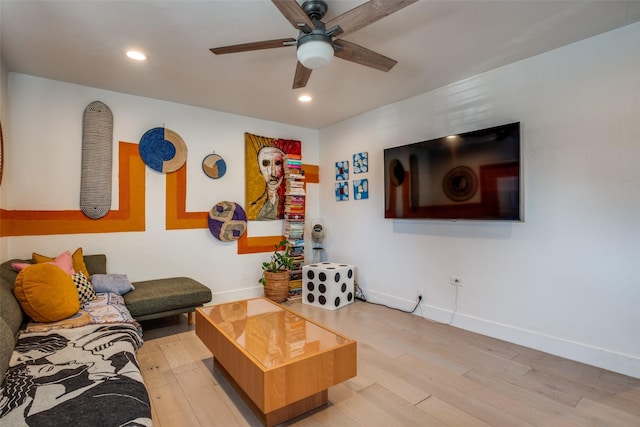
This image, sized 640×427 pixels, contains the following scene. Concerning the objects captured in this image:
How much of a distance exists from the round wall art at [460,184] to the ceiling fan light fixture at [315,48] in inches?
68.1

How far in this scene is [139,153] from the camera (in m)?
3.43

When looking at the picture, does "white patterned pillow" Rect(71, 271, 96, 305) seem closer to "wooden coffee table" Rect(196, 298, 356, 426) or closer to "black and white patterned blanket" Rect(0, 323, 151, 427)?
"black and white patterned blanket" Rect(0, 323, 151, 427)

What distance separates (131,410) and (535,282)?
294 cm

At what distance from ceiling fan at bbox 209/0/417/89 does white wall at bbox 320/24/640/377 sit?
143cm

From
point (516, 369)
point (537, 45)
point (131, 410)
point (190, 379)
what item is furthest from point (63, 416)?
point (537, 45)

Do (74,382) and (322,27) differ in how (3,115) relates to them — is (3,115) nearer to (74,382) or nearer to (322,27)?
(74,382)

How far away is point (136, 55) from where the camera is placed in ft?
8.33

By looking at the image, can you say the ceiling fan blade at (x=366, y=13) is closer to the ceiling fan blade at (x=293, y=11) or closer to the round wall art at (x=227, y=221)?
the ceiling fan blade at (x=293, y=11)

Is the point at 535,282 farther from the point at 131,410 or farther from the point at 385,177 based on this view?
the point at 131,410

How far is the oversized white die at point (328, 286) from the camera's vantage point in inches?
146

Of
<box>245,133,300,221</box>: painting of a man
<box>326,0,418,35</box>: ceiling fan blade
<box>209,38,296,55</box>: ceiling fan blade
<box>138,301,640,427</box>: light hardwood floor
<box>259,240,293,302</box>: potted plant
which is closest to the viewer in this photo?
<box>326,0,418,35</box>: ceiling fan blade

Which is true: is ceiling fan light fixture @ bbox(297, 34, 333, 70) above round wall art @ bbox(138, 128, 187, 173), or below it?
above

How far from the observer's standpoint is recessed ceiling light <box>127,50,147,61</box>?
8.18 feet

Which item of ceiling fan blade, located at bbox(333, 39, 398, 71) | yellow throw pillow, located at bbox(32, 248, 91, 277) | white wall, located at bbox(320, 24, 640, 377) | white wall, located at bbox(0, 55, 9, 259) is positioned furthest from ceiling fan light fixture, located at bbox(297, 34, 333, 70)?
yellow throw pillow, located at bbox(32, 248, 91, 277)
